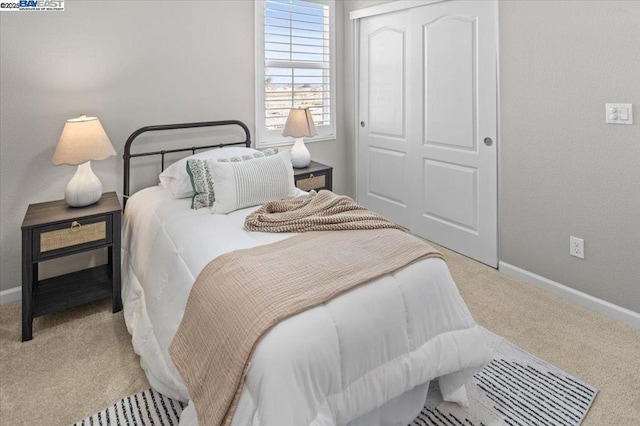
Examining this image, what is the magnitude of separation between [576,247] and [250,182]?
2.13 m

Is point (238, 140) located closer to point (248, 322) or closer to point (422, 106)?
point (422, 106)

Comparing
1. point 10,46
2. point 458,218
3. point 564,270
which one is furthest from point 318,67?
point 564,270

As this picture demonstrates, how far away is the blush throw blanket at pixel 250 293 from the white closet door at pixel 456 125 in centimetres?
159

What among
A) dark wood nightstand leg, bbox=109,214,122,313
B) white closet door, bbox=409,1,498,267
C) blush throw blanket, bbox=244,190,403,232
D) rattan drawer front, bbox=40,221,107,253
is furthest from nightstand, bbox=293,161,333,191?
rattan drawer front, bbox=40,221,107,253

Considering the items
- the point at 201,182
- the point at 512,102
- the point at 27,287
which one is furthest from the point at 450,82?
the point at 27,287

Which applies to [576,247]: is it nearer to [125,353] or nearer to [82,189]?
[125,353]

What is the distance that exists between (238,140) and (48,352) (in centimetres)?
210

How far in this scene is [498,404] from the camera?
5.89 ft

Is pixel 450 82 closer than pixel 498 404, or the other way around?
pixel 498 404

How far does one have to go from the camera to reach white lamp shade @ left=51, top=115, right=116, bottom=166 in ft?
7.96

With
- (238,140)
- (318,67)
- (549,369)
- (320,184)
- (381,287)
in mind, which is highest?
(318,67)

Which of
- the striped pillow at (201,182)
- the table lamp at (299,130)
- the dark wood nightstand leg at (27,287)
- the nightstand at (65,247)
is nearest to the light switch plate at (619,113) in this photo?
the table lamp at (299,130)

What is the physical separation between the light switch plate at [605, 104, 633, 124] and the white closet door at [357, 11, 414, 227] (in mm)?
1629

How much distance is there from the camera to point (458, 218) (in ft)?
11.2
